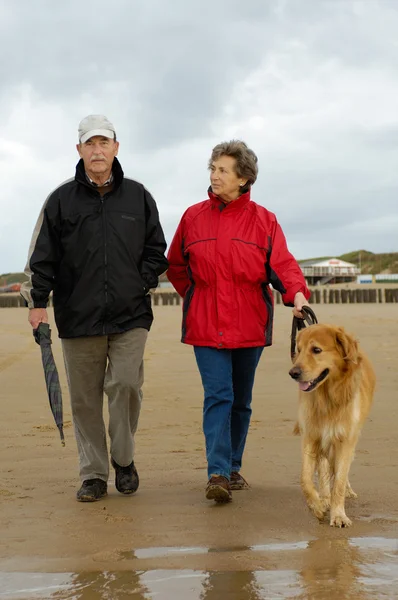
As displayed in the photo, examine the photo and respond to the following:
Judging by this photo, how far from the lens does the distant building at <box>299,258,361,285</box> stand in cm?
9238

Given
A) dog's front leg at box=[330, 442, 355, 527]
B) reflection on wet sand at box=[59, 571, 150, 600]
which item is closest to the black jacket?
dog's front leg at box=[330, 442, 355, 527]

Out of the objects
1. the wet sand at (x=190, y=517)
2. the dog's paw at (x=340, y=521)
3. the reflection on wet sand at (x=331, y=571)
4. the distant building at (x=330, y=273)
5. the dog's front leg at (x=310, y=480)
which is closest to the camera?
the reflection on wet sand at (x=331, y=571)

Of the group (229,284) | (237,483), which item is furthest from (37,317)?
(237,483)

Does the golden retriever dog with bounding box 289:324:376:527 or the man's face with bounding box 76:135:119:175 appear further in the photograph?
the man's face with bounding box 76:135:119:175

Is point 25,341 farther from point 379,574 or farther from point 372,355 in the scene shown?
point 379,574

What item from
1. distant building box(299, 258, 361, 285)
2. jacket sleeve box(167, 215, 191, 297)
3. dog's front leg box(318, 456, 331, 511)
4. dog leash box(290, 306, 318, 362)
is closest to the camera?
dog's front leg box(318, 456, 331, 511)

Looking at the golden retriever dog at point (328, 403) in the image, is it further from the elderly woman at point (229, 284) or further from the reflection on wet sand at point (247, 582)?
the reflection on wet sand at point (247, 582)

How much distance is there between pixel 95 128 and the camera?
5.25m

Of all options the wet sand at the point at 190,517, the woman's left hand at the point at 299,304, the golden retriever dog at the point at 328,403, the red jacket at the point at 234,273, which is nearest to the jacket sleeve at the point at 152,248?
the red jacket at the point at 234,273

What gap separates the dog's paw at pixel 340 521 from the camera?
4598 mm

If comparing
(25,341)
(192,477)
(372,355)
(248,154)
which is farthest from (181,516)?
(25,341)

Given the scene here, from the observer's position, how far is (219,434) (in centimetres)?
526

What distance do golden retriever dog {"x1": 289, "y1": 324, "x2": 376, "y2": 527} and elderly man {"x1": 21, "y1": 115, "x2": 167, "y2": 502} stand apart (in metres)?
1.11

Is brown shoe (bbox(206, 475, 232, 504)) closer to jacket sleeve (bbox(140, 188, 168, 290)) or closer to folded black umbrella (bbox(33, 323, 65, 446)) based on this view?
folded black umbrella (bbox(33, 323, 65, 446))
